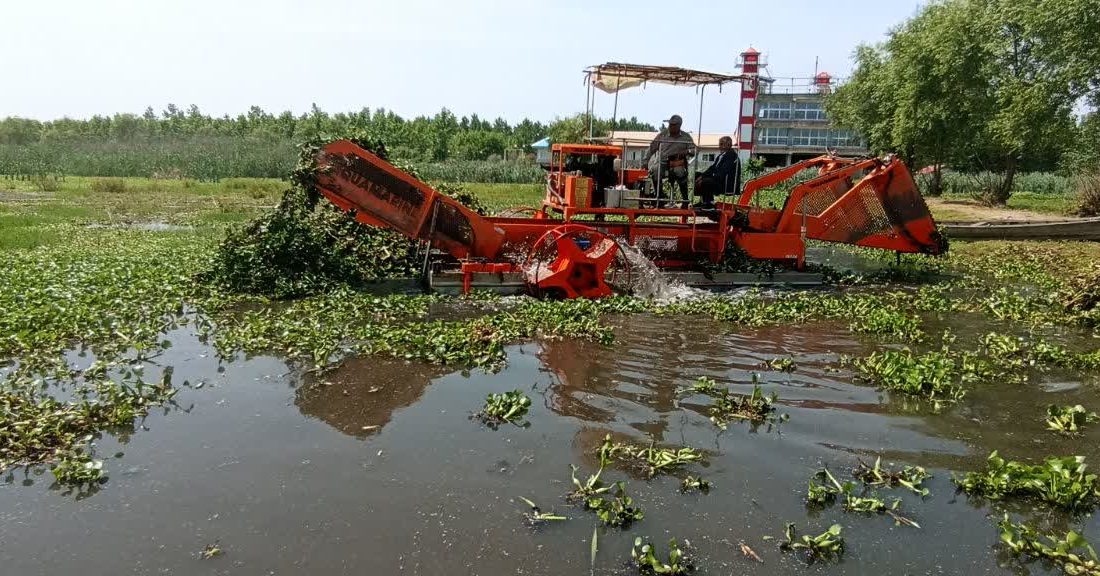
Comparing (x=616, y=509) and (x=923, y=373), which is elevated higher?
(x=923, y=373)

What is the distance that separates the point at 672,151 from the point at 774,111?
57.3 meters

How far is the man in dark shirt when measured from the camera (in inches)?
455

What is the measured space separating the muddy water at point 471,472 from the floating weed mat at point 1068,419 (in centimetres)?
10

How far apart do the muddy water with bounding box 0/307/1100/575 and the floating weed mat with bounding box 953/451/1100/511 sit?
173 millimetres

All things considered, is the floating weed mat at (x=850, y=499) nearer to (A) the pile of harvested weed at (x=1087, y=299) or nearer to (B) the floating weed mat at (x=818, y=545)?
(B) the floating weed mat at (x=818, y=545)

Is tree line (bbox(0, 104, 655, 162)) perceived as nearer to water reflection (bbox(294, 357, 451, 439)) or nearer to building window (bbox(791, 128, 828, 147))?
building window (bbox(791, 128, 828, 147))

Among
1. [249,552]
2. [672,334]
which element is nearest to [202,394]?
[249,552]

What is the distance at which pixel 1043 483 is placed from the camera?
4633 mm

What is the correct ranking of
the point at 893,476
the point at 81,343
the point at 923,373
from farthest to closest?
the point at 81,343 → the point at 923,373 → the point at 893,476

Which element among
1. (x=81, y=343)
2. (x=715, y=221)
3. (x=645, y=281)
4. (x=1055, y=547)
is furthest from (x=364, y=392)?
(x=715, y=221)

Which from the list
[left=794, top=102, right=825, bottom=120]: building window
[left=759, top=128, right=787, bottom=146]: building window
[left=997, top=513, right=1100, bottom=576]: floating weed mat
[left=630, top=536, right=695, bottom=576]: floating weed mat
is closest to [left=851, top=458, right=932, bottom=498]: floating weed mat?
[left=997, top=513, right=1100, bottom=576]: floating weed mat

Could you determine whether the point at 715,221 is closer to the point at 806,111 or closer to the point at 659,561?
the point at 659,561

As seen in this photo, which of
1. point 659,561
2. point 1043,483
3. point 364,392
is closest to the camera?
point 659,561

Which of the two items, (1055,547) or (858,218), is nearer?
(1055,547)
